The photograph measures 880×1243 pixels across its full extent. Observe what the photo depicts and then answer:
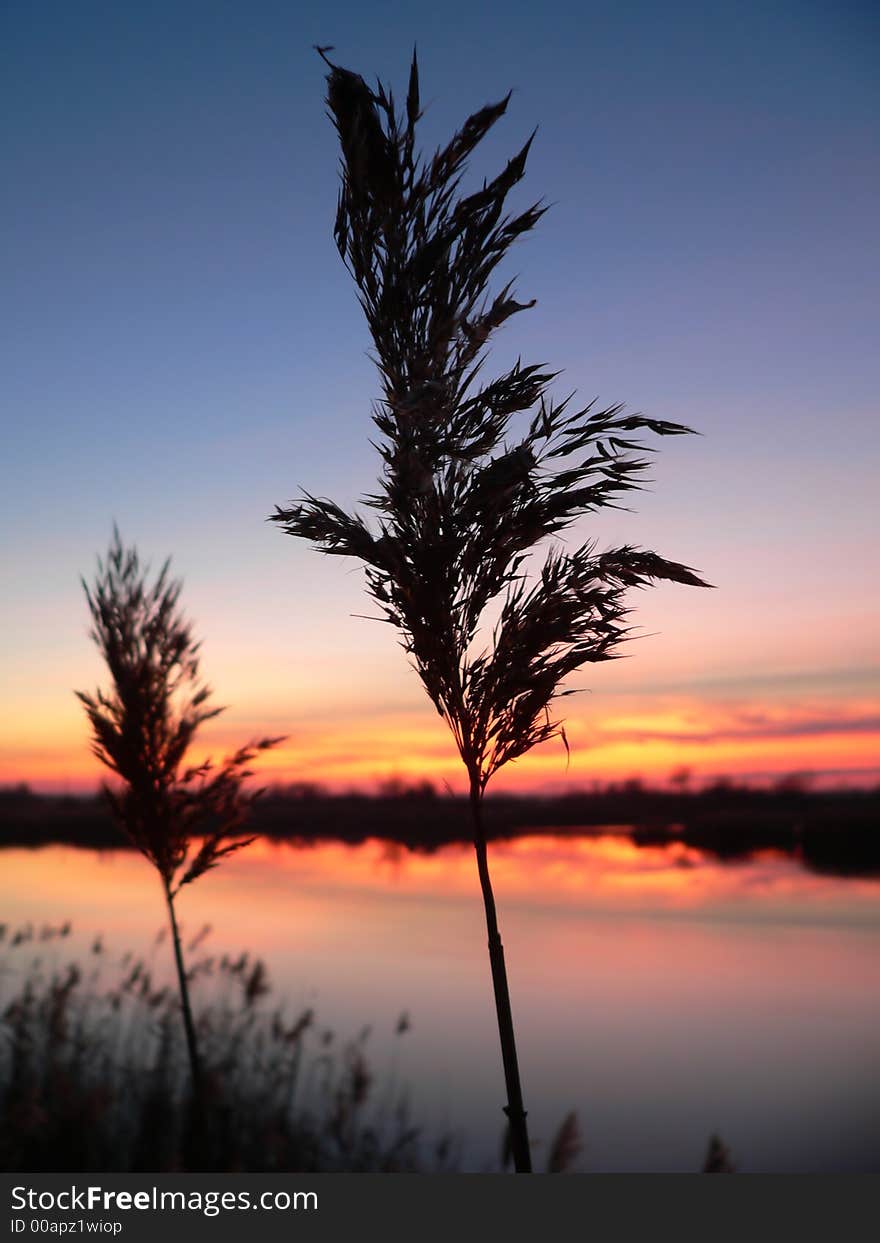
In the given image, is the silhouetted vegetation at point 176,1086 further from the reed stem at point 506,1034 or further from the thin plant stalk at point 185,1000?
the reed stem at point 506,1034

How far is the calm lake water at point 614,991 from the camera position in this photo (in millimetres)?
8492

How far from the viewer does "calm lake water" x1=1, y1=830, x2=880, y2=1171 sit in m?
8.49

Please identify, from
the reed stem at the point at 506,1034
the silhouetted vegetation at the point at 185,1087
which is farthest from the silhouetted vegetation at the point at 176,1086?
the reed stem at the point at 506,1034

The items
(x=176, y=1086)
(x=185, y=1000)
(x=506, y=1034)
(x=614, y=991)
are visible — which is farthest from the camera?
(x=614, y=991)

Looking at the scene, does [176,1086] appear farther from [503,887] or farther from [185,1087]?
[503,887]

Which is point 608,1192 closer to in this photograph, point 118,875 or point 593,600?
point 593,600

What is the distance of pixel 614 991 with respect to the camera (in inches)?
539

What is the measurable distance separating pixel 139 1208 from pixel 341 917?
1753 centimetres

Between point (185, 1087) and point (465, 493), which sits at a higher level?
point (465, 493)

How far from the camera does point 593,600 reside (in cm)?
476

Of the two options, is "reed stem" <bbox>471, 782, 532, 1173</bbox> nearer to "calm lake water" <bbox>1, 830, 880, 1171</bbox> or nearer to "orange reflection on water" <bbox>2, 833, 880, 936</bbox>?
"calm lake water" <bbox>1, 830, 880, 1171</bbox>

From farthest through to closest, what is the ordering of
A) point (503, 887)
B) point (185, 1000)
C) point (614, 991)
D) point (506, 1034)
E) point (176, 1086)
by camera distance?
1. point (503, 887)
2. point (614, 991)
3. point (176, 1086)
4. point (185, 1000)
5. point (506, 1034)

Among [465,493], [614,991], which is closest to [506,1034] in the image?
[465,493]

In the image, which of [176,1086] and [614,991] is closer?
[176,1086]
